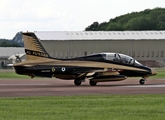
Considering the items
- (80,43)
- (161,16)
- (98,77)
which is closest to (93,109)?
(98,77)

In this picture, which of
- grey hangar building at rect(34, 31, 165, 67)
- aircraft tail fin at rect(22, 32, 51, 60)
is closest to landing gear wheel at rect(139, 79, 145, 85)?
aircraft tail fin at rect(22, 32, 51, 60)

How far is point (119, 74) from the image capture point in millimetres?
41562

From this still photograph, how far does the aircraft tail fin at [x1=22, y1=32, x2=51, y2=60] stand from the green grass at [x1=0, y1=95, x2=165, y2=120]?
13.4 metres

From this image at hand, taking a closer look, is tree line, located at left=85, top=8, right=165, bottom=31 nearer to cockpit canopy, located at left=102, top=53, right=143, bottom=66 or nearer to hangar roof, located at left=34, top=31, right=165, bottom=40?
hangar roof, located at left=34, top=31, right=165, bottom=40

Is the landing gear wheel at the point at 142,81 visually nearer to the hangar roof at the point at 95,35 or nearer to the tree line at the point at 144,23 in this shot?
the hangar roof at the point at 95,35

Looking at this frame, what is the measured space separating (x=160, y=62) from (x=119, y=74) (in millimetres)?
56213

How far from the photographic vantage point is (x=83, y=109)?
22.8 metres

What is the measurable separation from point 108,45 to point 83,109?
74250mm

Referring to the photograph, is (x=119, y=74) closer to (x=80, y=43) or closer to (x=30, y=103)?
(x=30, y=103)

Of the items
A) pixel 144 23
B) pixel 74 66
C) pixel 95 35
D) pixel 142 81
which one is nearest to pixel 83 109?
pixel 74 66

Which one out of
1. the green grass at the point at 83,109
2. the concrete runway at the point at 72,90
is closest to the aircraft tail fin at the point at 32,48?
the concrete runway at the point at 72,90

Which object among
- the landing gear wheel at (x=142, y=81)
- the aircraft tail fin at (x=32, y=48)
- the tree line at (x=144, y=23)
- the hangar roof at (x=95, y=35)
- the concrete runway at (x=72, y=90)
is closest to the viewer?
the concrete runway at (x=72, y=90)

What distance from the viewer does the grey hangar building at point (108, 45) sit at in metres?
96.5

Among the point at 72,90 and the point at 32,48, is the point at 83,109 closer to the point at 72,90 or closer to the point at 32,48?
the point at 72,90
